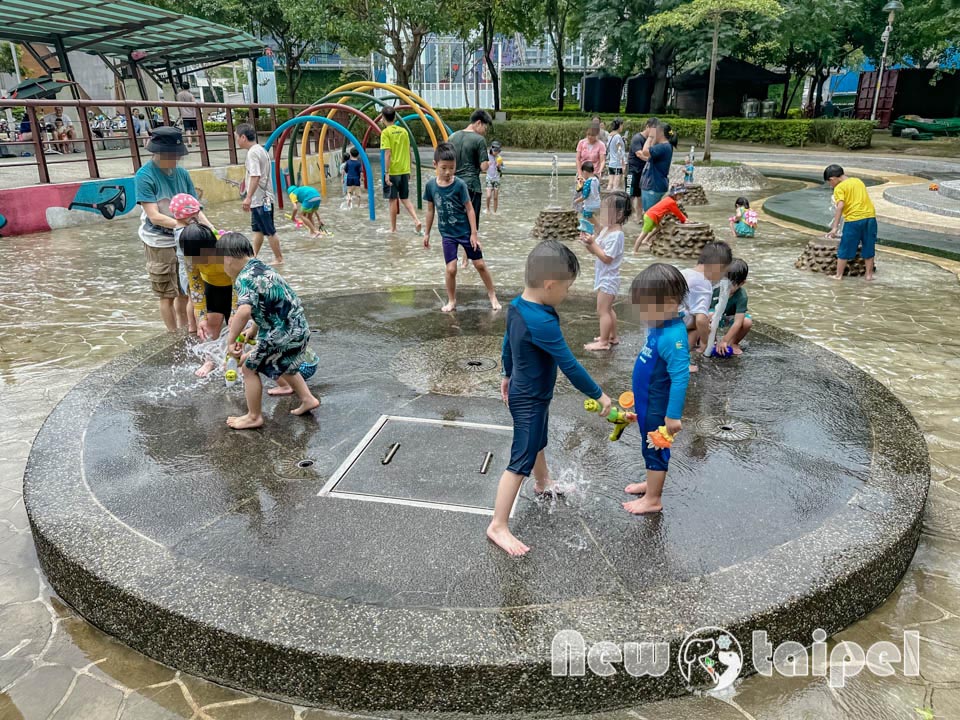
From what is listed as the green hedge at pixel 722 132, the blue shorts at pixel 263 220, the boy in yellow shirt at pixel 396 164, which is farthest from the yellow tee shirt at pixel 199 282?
the green hedge at pixel 722 132

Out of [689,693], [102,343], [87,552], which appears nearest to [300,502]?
[87,552]

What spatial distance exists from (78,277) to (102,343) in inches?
125

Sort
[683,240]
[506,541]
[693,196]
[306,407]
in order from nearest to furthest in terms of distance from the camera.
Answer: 1. [506,541]
2. [306,407]
3. [683,240]
4. [693,196]

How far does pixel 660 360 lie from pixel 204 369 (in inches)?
149

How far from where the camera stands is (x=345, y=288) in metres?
8.55

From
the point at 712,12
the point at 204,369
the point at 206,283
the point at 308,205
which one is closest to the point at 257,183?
the point at 308,205

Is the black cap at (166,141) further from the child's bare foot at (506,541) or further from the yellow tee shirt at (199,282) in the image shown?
the child's bare foot at (506,541)

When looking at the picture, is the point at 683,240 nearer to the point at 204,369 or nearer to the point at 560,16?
the point at 204,369

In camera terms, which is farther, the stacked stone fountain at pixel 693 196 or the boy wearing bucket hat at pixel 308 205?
the stacked stone fountain at pixel 693 196

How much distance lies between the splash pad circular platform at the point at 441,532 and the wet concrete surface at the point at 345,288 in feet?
0.48

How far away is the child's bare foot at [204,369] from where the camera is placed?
5.39 meters

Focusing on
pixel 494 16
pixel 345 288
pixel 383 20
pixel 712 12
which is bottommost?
pixel 345 288

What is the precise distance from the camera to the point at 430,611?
279 centimetres

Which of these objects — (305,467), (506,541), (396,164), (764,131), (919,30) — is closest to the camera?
(506,541)
